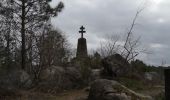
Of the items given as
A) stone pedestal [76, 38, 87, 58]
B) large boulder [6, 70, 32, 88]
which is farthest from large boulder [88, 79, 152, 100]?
stone pedestal [76, 38, 87, 58]

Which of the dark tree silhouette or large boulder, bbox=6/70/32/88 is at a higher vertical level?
the dark tree silhouette

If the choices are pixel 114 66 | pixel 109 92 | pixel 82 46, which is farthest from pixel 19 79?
pixel 82 46

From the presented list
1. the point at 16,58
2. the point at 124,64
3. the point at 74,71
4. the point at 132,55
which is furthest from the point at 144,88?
the point at 16,58

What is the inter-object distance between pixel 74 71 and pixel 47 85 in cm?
215

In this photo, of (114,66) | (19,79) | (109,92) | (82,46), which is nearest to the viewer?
(109,92)

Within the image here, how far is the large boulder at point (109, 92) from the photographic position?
1488 centimetres

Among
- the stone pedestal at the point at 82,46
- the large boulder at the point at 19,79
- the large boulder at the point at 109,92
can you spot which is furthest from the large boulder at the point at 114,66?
the stone pedestal at the point at 82,46

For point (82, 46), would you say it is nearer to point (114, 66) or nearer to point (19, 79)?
point (114, 66)

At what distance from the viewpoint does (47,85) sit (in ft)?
69.7

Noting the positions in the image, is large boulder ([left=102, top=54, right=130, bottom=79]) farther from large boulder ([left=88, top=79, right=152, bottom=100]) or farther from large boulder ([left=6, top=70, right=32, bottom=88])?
large boulder ([left=88, top=79, right=152, bottom=100])

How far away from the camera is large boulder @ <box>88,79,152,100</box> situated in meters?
14.9

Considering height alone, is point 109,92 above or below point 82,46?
below

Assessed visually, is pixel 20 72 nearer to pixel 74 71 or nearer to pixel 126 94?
pixel 74 71

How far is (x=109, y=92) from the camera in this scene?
15.2 m
